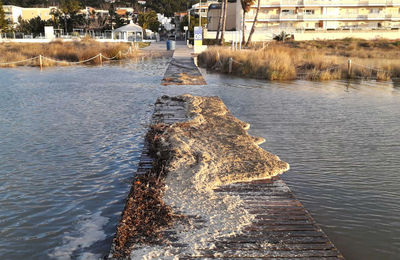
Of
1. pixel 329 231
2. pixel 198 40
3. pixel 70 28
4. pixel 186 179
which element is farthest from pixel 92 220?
pixel 70 28

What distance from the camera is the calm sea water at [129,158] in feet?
19.2

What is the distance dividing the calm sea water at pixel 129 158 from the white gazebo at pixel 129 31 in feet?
140

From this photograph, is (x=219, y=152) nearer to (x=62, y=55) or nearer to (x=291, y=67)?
(x=291, y=67)

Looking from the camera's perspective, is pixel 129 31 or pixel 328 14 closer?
pixel 129 31

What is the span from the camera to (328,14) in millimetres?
63281

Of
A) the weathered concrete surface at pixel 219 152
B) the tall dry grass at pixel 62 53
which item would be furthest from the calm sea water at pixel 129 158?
the tall dry grass at pixel 62 53

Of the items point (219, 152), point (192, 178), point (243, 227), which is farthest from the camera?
point (219, 152)

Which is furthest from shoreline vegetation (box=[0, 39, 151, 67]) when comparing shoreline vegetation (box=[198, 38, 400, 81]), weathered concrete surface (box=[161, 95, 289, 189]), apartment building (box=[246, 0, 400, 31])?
apartment building (box=[246, 0, 400, 31])

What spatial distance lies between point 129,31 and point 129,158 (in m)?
53.8

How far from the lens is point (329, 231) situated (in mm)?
5898

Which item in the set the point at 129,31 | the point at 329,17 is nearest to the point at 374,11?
the point at 329,17

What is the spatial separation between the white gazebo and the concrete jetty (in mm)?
55514

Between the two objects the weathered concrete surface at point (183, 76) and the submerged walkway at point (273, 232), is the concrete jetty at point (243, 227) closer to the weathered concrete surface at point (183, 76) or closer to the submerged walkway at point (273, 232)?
the submerged walkway at point (273, 232)

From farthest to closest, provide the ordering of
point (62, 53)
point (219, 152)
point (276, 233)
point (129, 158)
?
point (62, 53), point (129, 158), point (219, 152), point (276, 233)
